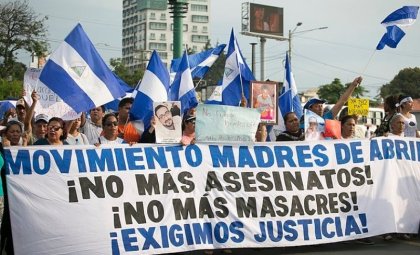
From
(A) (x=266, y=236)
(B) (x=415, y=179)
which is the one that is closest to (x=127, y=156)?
(A) (x=266, y=236)

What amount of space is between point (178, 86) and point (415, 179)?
3.63 meters

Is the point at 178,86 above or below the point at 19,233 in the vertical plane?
above

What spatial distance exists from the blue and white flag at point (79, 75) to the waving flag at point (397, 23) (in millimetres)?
4283

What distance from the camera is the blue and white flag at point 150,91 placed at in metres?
7.96

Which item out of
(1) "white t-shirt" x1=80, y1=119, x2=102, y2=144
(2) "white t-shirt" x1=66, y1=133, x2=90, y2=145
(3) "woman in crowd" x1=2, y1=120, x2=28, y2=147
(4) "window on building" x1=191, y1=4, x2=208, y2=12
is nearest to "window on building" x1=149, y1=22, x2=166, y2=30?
(4) "window on building" x1=191, y1=4, x2=208, y2=12

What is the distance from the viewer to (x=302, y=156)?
761cm

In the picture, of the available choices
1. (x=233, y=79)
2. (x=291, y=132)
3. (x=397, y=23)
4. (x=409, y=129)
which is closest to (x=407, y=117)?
(x=409, y=129)

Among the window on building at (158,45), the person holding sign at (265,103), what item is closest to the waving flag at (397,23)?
the person holding sign at (265,103)

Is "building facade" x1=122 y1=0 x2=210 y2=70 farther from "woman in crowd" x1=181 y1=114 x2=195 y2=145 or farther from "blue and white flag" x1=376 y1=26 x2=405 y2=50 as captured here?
"woman in crowd" x1=181 y1=114 x2=195 y2=145

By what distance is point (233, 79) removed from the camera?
9.84 metres

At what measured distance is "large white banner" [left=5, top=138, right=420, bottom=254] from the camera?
21.0 ft

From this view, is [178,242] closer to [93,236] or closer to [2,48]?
[93,236]

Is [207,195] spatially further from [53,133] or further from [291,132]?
[53,133]

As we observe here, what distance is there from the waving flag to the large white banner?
6.33 ft
